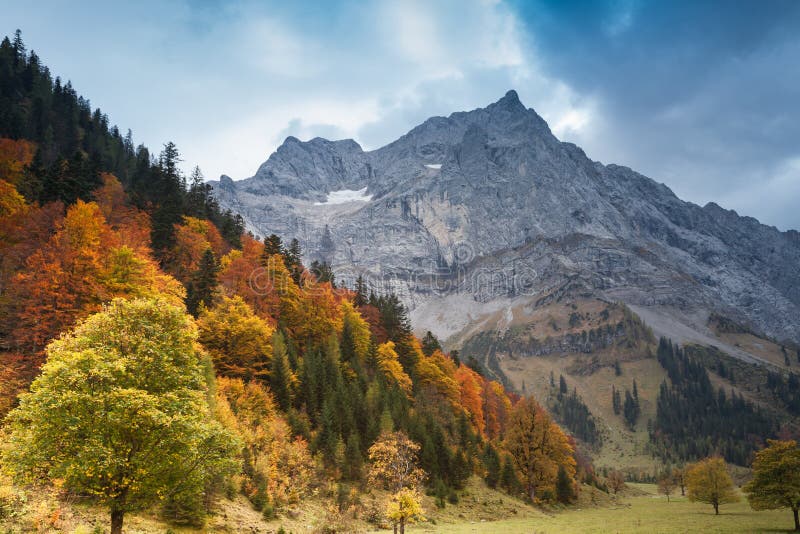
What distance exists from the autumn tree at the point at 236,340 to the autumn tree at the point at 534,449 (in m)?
A: 43.5

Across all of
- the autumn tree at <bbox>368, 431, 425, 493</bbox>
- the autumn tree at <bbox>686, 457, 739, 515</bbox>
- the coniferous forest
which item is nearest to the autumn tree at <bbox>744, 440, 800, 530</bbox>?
the coniferous forest

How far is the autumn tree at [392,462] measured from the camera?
4322 centimetres

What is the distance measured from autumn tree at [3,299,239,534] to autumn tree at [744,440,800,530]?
161ft

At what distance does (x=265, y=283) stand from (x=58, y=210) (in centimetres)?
2729

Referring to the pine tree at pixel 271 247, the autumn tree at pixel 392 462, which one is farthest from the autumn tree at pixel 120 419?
the pine tree at pixel 271 247

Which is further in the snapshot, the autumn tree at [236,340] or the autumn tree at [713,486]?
the autumn tree at [713,486]

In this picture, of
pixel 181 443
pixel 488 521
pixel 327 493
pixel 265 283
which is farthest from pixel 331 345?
pixel 181 443

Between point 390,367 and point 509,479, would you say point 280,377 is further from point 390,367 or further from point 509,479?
point 509,479

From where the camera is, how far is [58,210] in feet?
171

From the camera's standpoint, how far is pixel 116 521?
19.6 meters

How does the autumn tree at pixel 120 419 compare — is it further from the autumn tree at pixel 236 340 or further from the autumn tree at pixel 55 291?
the autumn tree at pixel 236 340

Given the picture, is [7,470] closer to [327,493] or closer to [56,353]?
[56,353]

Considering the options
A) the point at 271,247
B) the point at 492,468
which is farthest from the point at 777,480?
the point at 271,247

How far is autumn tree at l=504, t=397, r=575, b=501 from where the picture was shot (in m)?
71.1
